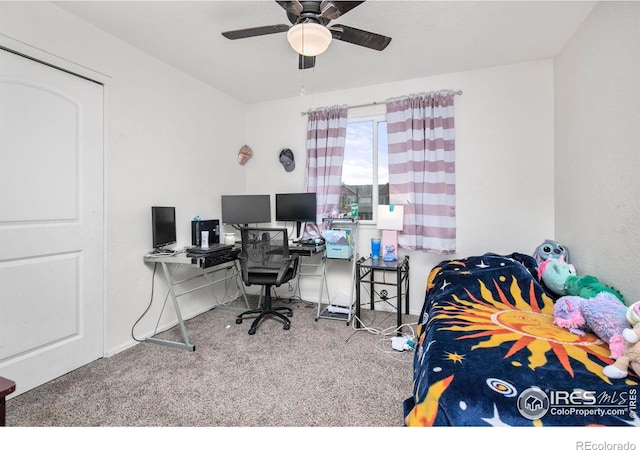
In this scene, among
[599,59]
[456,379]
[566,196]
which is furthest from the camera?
[566,196]

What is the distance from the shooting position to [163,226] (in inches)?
104

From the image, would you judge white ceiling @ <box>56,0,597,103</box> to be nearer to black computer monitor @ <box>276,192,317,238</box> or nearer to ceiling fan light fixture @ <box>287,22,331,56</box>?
ceiling fan light fixture @ <box>287,22,331,56</box>

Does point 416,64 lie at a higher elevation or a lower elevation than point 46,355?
higher

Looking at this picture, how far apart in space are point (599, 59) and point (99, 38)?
142 inches

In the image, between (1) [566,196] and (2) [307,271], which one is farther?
(2) [307,271]

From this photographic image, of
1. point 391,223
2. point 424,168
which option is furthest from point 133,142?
point 424,168

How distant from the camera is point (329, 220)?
327 cm

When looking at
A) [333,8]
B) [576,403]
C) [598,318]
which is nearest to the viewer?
[576,403]

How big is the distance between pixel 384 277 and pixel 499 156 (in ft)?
5.62

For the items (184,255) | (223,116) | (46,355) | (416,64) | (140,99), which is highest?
(416,64)

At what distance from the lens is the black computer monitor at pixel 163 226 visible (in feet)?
8.36

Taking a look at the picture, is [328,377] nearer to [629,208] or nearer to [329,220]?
[329,220]

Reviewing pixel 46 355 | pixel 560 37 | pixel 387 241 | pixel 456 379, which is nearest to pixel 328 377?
pixel 456 379

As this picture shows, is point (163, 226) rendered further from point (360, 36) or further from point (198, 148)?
point (360, 36)
